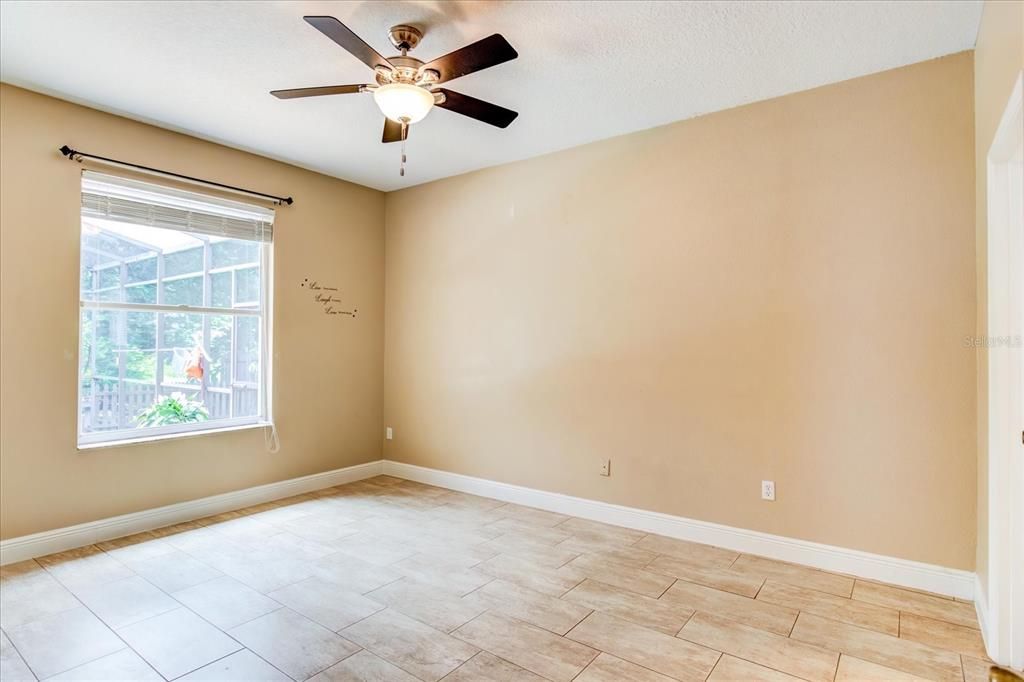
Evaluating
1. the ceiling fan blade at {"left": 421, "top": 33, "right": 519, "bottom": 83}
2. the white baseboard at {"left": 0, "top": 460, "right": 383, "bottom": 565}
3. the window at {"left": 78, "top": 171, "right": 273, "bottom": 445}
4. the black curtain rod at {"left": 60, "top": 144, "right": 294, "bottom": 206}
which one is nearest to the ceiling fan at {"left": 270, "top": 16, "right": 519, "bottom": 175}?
the ceiling fan blade at {"left": 421, "top": 33, "right": 519, "bottom": 83}

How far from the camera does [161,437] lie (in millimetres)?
3699

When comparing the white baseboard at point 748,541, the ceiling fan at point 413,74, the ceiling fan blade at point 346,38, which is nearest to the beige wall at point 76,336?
the white baseboard at point 748,541

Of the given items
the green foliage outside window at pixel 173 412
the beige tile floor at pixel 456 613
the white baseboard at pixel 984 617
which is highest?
the green foliage outside window at pixel 173 412

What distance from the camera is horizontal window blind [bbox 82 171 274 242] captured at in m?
3.42

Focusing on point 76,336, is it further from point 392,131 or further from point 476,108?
point 476,108

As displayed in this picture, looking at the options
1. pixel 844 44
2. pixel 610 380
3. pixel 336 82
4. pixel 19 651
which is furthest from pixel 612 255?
pixel 19 651

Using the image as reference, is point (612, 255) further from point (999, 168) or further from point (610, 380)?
point (999, 168)

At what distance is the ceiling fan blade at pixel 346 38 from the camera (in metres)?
1.92

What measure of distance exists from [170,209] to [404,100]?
7.89 feet

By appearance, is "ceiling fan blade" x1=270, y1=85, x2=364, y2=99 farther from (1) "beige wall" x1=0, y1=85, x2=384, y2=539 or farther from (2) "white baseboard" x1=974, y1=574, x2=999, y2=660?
(2) "white baseboard" x1=974, y1=574, x2=999, y2=660

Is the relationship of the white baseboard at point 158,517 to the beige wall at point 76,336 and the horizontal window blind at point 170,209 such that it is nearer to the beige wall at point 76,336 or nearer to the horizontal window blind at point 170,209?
the beige wall at point 76,336

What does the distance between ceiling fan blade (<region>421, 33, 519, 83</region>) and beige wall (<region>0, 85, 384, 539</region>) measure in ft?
8.26

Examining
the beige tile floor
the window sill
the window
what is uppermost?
the window

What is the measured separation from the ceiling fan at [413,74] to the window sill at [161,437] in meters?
2.51
